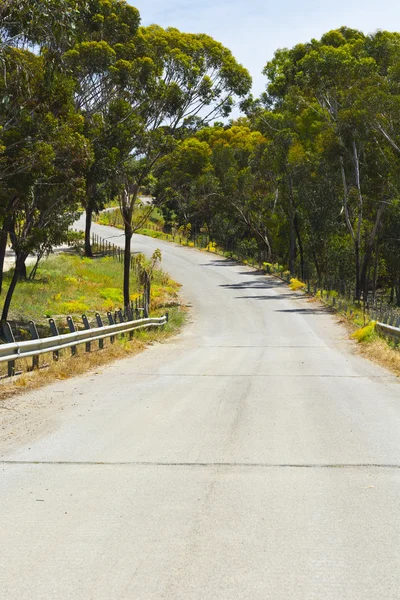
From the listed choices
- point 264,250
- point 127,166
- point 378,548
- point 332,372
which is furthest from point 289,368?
point 264,250

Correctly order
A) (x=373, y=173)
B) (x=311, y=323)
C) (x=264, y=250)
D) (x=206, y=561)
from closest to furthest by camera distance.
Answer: (x=206, y=561)
(x=311, y=323)
(x=373, y=173)
(x=264, y=250)

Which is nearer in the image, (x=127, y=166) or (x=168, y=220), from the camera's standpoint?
(x=127, y=166)

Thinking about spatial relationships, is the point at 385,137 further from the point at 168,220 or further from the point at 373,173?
the point at 168,220

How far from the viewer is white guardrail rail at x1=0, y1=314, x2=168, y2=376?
13.2 metres

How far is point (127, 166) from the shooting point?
30594 millimetres

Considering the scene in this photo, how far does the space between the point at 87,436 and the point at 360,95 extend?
34952 mm

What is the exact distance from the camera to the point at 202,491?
6.33m

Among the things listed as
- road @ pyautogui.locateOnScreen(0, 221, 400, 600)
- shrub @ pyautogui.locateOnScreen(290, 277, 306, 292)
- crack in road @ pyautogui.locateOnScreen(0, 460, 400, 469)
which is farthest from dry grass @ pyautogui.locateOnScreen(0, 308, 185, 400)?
shrub @ pyautogui.locateOnScreen(290, 277, 306, 292)

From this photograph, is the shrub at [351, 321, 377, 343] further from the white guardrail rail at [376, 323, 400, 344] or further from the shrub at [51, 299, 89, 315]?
the shrub at [51, 299, 89, 315]

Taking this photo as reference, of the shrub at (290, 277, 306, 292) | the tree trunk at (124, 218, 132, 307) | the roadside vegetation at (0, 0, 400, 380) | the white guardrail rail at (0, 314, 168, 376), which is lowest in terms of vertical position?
the shrub at (290, 277, 306, 292)

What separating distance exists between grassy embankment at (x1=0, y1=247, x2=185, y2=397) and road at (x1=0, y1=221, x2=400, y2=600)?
4.97 ft

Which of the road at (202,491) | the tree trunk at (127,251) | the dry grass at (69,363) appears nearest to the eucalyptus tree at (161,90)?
the tree trunk at (127,251)

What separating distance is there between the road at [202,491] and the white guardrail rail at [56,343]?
999mm

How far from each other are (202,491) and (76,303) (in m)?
30.5
